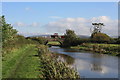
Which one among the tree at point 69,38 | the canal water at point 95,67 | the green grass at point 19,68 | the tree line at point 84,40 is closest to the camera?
the green grass at point 19,68

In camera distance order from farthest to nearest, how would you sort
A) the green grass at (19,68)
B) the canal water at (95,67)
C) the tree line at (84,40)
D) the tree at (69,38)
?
the tree at (69,38)
the tree line at (84,40)
the canal water at (95,67)
the green grass at (19,68)

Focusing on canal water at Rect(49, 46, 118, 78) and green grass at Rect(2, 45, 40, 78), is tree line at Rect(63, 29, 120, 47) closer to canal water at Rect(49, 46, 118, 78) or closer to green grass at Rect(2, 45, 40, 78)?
canal water at Rect(49, 46, 118, 78)

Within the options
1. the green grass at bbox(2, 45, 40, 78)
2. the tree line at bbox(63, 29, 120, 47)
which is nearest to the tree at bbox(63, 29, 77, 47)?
the tree line at bbox(63, 29, 120, 47)

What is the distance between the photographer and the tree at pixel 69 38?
87.3 metres

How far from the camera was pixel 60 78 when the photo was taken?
1298 cm

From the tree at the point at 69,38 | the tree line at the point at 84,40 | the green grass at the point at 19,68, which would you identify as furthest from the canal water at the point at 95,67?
the tree at the point at 69,38

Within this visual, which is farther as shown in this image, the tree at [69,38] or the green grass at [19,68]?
the tree at [69,38]

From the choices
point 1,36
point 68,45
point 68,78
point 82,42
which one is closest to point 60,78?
point 68,78

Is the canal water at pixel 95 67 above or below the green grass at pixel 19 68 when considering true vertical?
below

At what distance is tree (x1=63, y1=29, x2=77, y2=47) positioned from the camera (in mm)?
87312

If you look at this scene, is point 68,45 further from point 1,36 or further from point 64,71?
point 64,71

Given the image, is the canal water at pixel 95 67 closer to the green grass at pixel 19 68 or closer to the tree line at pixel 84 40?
the green grass at pixel 19 68

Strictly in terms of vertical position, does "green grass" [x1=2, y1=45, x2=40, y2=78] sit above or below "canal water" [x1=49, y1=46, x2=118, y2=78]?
above

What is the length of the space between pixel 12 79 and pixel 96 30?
91985mm
